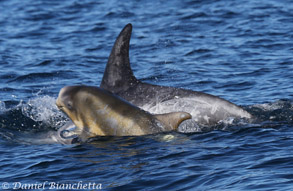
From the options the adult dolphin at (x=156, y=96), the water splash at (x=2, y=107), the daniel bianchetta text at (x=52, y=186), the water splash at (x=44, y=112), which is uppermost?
the adult dolphin at (x=156, y=96)

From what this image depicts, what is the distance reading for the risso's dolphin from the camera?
10.9m

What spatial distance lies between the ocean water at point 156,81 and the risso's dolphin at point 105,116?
7.5 inches

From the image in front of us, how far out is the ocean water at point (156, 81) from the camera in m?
9.26

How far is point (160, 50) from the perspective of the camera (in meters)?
21.8

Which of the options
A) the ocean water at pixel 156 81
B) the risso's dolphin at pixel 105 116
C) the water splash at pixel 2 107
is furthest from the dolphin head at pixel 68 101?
the water splash at pixel 2 107

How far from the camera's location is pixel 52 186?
9.02 meters

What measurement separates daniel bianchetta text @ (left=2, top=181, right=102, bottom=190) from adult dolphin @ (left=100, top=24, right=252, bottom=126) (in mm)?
4024

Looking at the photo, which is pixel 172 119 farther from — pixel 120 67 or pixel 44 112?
pixel 44 112

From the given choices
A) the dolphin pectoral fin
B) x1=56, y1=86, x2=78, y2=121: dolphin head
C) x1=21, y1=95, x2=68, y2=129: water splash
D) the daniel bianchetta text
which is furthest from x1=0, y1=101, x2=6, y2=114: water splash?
the daniel bianchetta text

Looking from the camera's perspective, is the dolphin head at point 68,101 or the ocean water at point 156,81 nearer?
the ocean water at point 156,81

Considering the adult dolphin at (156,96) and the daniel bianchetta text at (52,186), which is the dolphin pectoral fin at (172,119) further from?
the daniel bianchetta text at (52,186)

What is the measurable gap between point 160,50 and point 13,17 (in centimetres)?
1101

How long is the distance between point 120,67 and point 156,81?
16.0 feet

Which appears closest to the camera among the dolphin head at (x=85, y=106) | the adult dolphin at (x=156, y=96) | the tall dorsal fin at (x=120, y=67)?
the dolphin head at (x=85, y=106)
